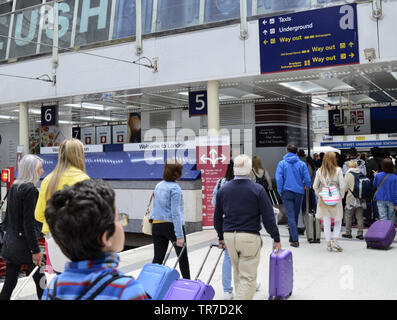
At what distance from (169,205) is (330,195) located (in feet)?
10.7

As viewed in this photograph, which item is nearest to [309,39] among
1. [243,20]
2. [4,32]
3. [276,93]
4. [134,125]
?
[243,20]

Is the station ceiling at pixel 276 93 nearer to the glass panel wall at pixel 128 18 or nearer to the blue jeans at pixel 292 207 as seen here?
the glass panel wall at pixel 128 18

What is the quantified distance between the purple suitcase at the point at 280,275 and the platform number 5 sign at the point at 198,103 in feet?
23.3

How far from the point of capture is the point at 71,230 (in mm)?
1354

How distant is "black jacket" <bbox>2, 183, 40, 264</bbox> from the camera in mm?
3461

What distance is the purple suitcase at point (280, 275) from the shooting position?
414 centimetres

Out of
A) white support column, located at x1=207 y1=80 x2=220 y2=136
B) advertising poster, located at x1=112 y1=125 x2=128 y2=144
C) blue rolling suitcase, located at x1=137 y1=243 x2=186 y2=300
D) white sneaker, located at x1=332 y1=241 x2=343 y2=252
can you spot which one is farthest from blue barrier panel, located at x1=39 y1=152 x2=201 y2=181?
advertising poster, located at x1=112 y1=125 x2=128 y2=144

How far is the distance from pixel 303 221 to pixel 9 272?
5.91 m

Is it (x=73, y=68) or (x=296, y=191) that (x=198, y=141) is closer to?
(x=296, y=191)

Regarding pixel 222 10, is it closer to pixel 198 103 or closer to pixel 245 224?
pixel 198 103

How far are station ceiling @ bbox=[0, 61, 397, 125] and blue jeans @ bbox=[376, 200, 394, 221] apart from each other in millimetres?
3042

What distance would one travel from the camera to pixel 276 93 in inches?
523

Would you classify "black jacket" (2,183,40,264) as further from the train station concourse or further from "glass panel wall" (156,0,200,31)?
"glass panel wall" (156,0,200,31)
